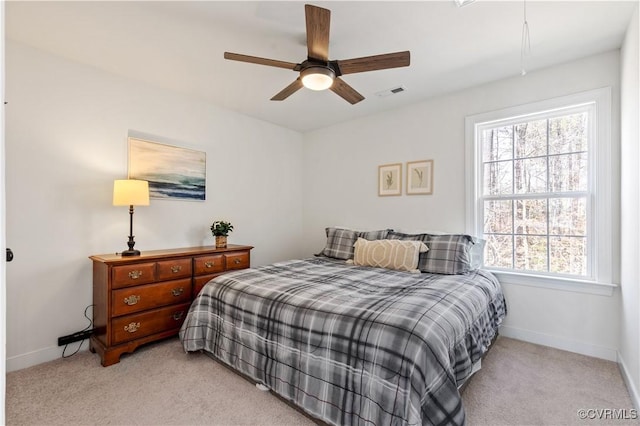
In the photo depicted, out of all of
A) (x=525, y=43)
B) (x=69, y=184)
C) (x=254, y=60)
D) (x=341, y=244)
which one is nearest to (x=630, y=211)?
(x=525, y=43)

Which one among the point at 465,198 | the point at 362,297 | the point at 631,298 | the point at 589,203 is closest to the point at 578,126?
A: the point at 589,203

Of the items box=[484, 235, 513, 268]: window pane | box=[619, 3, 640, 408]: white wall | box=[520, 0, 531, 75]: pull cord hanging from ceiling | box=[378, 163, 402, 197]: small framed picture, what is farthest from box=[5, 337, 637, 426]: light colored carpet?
box=[520, 0, 531, 75]: pull cord hanging from ceiling

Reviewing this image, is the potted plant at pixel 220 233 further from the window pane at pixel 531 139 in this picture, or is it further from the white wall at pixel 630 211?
the white wall at pixel 630 211

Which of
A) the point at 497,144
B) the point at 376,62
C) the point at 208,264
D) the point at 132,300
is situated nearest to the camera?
the point at 376,62

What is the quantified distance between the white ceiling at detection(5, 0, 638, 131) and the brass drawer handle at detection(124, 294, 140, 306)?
2.04 m

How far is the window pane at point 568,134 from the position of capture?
8.90 feet

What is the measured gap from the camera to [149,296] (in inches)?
104

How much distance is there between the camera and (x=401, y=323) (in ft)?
5.09

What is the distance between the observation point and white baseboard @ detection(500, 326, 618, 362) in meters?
2.50

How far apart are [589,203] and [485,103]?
1.33 metres

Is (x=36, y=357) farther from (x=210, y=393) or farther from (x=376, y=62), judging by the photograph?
(x=376, y=62)

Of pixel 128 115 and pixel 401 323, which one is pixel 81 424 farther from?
pixel 128 115

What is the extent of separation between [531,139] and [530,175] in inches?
14.0

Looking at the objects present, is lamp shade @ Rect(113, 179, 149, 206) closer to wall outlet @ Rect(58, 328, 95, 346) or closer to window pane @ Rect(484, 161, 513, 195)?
wall outlet @ Rect(58, 328, 95, 346)
